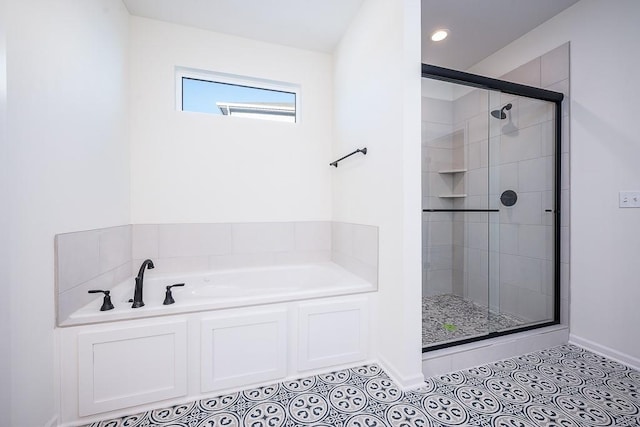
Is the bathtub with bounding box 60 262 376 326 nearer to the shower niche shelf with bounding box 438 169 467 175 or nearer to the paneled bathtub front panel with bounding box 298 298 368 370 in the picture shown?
the paneled bathtub front panel with bounding box 298 298 368 370

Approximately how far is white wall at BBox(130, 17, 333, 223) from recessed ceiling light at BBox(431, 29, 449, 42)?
0.96 meters

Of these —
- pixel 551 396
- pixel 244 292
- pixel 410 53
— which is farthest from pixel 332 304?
pixel 410 53

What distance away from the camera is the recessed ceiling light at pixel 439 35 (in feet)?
7.66

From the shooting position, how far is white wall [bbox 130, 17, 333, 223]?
2152 mm

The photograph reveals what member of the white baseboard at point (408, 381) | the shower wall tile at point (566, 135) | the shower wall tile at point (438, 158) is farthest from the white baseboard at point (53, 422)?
the shower wall tile at point (566, 135)

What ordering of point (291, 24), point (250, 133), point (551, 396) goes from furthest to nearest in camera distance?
point (250, 133)
point (291, 24)
point (551, 396)

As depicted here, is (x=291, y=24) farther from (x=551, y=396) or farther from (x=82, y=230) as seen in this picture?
(x=551, y=396)

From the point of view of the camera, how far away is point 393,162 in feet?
5.36

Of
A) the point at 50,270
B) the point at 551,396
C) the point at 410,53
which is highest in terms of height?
the point at 410,53

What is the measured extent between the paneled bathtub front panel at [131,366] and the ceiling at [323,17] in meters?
2.23

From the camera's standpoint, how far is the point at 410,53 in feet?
5.01

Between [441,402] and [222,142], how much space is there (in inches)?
93.5

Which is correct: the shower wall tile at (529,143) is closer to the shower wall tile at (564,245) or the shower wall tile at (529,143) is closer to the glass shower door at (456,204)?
the glass shower door at (456,204)

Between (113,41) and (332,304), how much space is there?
7.56 ft
